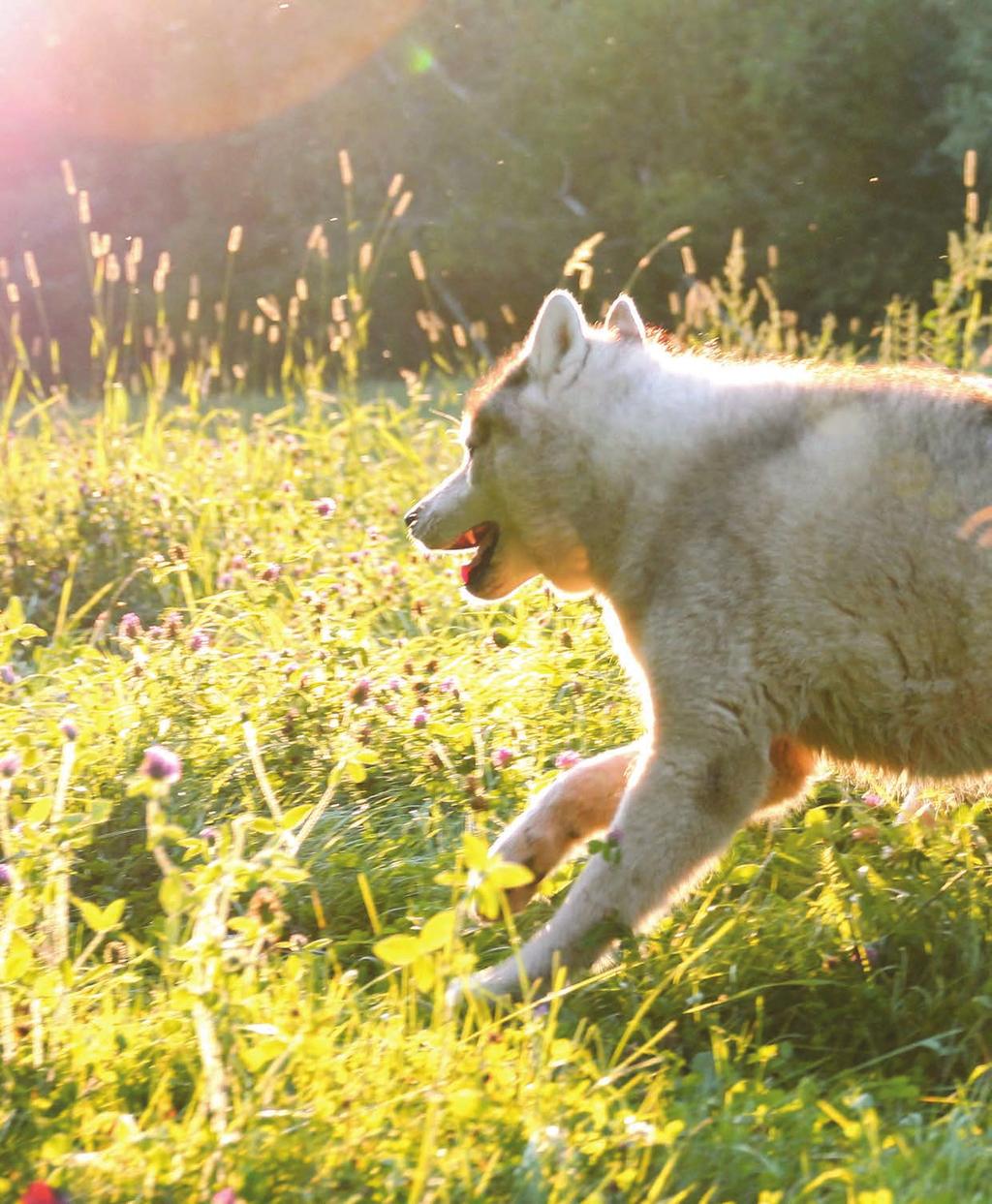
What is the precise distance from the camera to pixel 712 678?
11.9 ft

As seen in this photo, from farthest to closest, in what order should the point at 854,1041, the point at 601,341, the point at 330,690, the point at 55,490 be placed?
1. the point at 55,490
2. the point at 330,690
3. the point at 601,341
4. the point at 854,1041

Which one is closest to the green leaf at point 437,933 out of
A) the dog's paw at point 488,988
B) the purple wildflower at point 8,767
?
the dog's paw at point 488,988

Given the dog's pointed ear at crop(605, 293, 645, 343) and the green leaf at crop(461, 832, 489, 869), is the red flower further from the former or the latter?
the dog's pointed ear at crop(605, 293, 645, 343)

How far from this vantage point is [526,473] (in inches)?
165

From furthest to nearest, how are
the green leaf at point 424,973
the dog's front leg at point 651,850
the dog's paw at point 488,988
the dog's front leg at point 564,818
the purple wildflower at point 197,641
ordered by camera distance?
1. the purple wildflower at point 197,641
2. the dog's front leg at point 564,818
3. the dog's front leg at point 651,850
4. the dog's paw at point 488,988
5. the green leaf at point 424,973

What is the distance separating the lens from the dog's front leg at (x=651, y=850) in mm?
3502

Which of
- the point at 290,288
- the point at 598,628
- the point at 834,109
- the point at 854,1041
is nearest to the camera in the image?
the point at 854,1041

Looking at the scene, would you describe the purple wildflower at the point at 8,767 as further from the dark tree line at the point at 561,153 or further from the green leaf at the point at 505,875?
the dark tree line at the point at 561,153

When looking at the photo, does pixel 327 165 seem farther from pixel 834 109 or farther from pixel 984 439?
pixel 984 439

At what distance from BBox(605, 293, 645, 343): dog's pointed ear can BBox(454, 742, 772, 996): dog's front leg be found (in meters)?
1.25

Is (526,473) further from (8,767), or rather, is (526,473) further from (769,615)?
(8,767)

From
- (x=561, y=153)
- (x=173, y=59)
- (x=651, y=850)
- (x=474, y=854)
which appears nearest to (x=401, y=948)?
(x=474, y=854)

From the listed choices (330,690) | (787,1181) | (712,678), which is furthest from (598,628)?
Answer: (787,1181)

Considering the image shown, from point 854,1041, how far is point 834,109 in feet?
65.2
